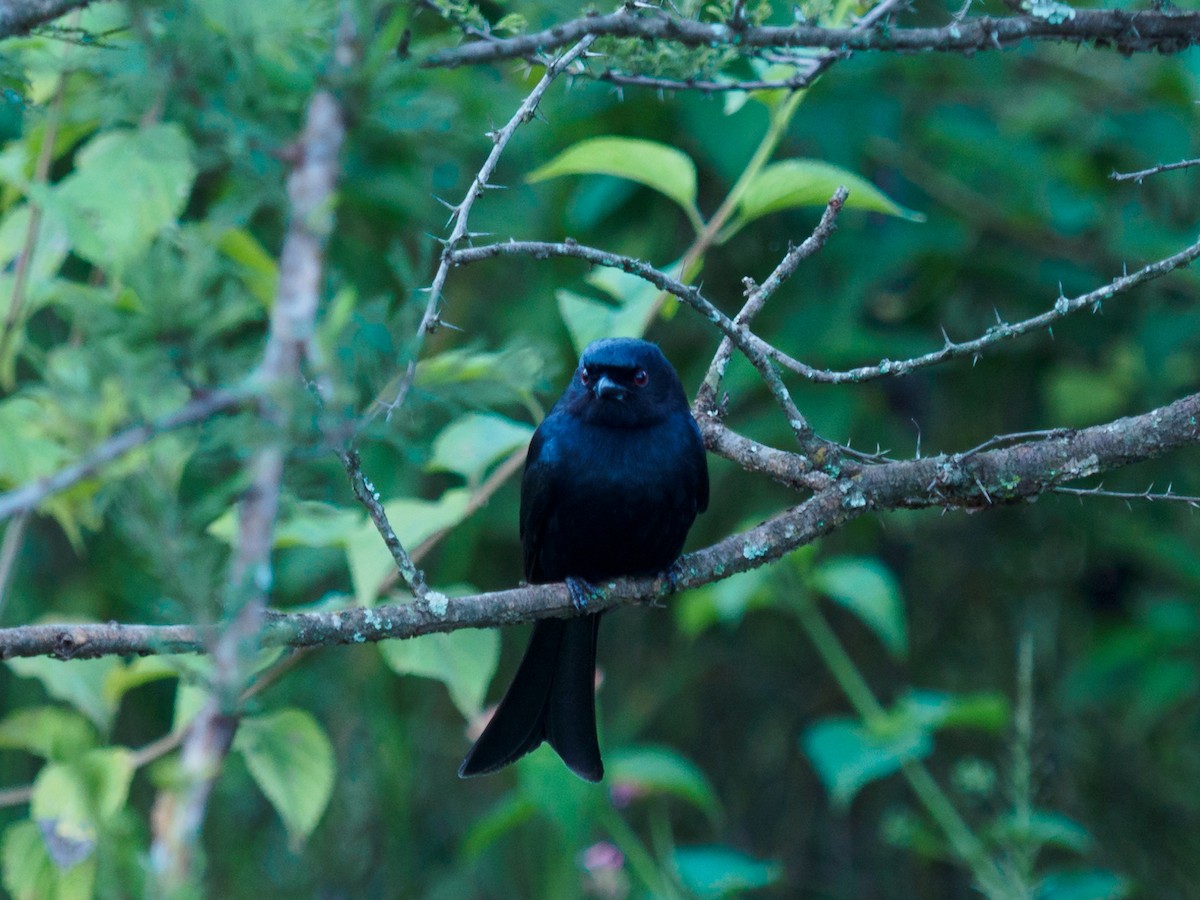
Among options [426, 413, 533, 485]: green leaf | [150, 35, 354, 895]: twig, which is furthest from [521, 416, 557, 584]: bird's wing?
[150, 35, 354, 895]: twig

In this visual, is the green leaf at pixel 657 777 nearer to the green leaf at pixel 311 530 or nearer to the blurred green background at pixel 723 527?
the blurred green background at pixel 723 527

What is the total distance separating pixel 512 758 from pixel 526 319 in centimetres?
165

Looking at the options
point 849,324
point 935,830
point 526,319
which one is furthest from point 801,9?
point 935,830

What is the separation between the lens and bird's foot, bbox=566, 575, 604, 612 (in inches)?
97.0

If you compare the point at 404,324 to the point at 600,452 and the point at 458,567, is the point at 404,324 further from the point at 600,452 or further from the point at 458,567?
the point at 458,567

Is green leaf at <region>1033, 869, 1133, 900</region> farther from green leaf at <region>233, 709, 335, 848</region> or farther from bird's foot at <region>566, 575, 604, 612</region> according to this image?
green leaf at <region>233, 709, 335, 848</region>

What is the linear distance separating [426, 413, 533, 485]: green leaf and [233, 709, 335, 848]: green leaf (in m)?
0.62

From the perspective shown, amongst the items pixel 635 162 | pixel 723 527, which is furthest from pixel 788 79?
pixel 723 527

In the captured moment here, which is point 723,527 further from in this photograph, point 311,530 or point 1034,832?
point 311,530

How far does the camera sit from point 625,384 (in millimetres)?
3125

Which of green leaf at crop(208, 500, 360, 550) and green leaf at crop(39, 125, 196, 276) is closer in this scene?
green leaf at crop(39, 125, 196, 276)

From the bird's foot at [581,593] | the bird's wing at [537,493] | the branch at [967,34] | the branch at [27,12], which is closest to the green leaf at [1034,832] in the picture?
the bird's foot at [581,593]

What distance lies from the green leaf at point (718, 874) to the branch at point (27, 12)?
8.18 feet

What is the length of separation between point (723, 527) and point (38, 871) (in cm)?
271
